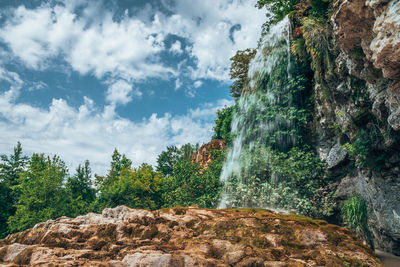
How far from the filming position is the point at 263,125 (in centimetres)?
1650

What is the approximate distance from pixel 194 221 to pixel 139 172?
927 inches

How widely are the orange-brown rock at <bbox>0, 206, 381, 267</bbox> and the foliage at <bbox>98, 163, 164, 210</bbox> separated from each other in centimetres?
1905

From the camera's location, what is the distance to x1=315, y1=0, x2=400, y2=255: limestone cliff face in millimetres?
5922

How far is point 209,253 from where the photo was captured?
5.46 metres

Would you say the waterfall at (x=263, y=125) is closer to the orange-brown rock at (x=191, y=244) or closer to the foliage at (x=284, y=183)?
the foliage at (x=284, y=183)

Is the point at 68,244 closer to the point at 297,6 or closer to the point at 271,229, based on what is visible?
the point at 271,229

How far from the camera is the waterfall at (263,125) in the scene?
557 inches

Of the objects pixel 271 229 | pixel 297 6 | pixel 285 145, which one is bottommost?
pixel 271 229

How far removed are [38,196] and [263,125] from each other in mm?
24761

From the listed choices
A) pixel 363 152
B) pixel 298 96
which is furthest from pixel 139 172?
pixel 363 152

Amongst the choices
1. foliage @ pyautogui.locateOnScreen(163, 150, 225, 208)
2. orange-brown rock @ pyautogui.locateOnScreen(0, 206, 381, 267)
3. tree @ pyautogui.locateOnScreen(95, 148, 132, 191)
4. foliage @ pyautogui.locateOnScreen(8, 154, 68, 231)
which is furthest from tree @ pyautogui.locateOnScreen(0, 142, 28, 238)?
orange-brown rock @ pyautogui.locateOnScreen(0, 206, 381, 267)

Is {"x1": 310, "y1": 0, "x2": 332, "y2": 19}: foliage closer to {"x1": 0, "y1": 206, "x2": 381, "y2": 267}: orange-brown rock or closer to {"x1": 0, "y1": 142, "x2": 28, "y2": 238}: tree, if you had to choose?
{"x1": 0, "y1": 206, "x2": 381, "y2": 267}: orange-brown rock

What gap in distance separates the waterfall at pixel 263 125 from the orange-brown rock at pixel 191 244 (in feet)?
23.7

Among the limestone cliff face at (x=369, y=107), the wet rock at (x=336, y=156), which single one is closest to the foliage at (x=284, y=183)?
the wet rock at (x=336, y=156)
